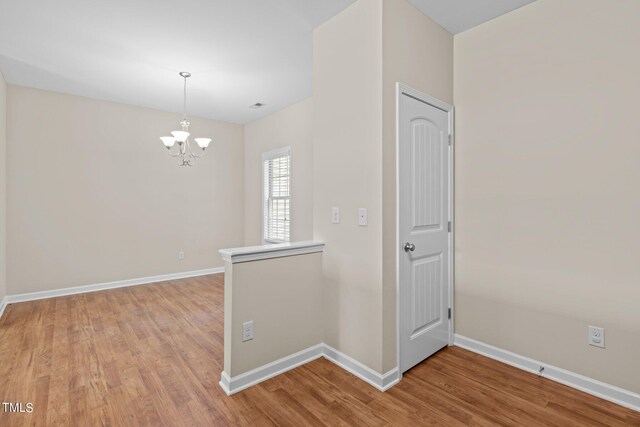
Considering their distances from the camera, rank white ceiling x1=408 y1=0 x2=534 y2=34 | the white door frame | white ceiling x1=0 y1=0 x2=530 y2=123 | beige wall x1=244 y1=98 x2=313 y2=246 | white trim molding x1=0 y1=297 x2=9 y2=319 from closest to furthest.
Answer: the white door frame < white ceiling x1=408 y1=0 x2=534 y2=34 < white ceiling x1=0 y1=0 x2=530 y2=123 < white trim molding x1=0 y1=297 x2=9 y2=319 < beige wall x1=244 y1=98 x2=313 y2=246

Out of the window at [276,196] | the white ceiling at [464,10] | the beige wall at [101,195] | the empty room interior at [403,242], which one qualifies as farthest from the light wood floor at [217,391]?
the white ceiling at [464,10]

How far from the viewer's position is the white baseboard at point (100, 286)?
13.1 ft

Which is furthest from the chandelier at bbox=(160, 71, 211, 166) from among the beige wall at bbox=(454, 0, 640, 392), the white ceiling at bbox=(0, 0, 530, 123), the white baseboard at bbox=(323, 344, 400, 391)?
the beige wall at bbox=(454, 0, 640, 392)

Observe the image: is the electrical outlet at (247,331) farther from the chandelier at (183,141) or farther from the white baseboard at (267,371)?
the chandelier at (183,141)

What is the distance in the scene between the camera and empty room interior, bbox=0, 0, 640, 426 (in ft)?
6.37

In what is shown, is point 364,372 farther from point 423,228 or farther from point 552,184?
point 552,184

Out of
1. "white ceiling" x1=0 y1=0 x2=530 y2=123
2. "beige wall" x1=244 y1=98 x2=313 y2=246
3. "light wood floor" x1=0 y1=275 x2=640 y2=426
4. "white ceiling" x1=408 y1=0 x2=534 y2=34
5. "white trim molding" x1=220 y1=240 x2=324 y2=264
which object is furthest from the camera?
"beige wall" x1=244 y1=98 x2=313 y2=246

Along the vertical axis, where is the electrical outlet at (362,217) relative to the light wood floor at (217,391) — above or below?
above

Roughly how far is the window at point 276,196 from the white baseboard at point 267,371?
266cm

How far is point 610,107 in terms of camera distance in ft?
6.50

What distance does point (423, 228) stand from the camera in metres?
2.45

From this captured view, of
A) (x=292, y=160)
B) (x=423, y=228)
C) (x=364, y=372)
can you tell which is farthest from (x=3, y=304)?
(x=423, y=228)

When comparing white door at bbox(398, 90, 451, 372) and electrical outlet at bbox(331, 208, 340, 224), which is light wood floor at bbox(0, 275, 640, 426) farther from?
electrical outlet at bbox(331, 208, 340, 224)

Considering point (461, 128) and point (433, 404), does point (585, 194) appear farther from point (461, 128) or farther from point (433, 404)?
point (433, 404)
